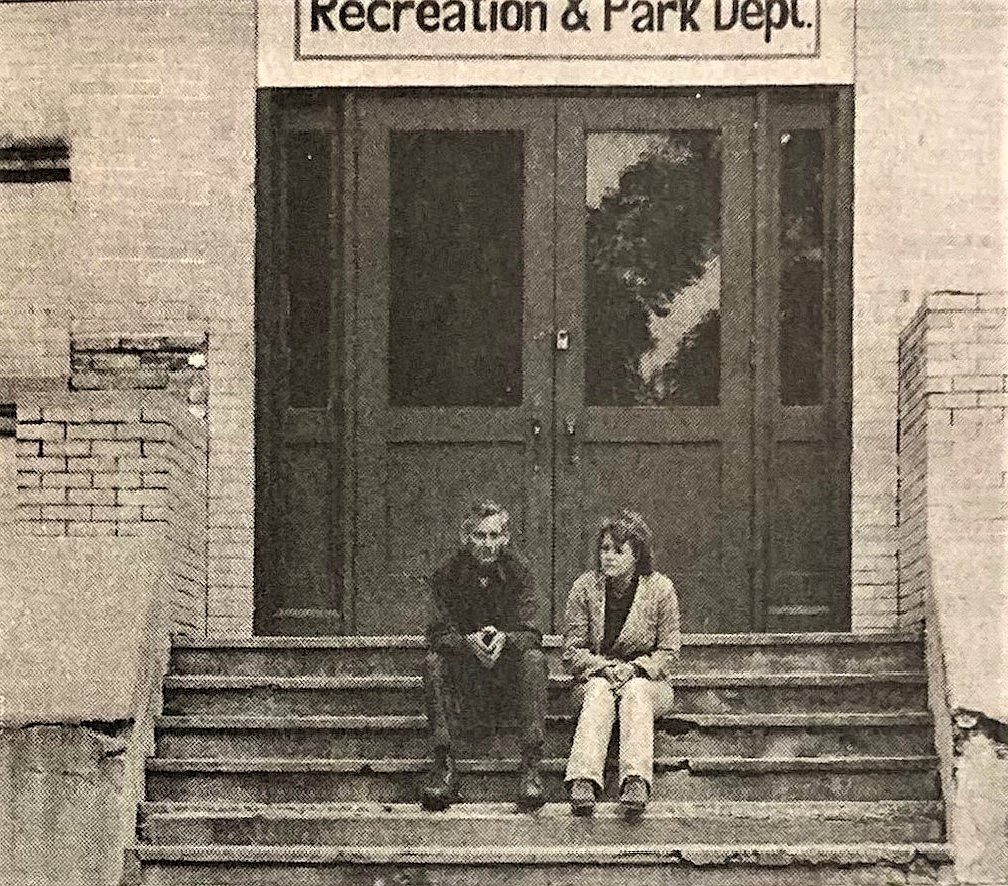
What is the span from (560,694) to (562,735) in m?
0.21

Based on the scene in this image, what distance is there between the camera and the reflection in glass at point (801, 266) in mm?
8492

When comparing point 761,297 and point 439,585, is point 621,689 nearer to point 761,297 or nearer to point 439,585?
point 439,585

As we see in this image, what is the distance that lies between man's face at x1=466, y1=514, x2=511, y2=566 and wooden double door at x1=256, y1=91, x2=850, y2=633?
1792mm

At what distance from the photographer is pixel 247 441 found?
Answer: 8305mm

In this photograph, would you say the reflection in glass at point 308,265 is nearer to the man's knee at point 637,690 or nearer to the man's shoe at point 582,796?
the man's knee at point 637,690

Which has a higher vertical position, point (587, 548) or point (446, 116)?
point (446, 116)

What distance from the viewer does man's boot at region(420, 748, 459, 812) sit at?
6355 mm

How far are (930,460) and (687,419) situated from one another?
1.48 meters

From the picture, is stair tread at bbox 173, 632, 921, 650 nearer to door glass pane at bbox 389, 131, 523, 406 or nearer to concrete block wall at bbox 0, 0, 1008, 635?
concrete block wall at bbox 0, 0, 1008, 635

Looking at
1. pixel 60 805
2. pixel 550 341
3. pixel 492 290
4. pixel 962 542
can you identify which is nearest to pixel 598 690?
pixel 962 542

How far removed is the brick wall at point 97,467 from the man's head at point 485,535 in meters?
1.41

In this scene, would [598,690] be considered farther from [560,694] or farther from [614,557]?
[614,557]

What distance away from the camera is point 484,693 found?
21.5 ft

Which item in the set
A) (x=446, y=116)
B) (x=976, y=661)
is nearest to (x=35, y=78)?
(x=446, y=116)
